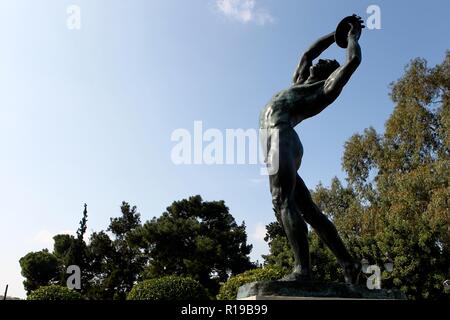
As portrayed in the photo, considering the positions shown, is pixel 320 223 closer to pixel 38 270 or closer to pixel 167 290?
pixel 167 290

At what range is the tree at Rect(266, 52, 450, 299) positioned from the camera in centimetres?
2108

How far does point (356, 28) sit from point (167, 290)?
12.2m

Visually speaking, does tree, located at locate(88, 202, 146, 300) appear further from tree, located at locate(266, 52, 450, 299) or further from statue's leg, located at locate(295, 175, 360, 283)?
statue's leg, located at locate(295, 175, 360, 283)

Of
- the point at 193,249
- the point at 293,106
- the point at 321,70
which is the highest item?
the point at 193,249

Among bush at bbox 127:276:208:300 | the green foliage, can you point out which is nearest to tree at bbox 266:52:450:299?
bush at bbox 127:276:208:300

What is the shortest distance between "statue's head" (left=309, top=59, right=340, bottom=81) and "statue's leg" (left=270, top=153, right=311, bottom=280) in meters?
1.41

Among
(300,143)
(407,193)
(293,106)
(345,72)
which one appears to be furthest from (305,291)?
(407,193)

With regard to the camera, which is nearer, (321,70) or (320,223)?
(320,223)

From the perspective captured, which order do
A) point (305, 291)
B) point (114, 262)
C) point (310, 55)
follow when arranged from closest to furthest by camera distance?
point (305, 291) → point (310, 55) → point (114, 262)

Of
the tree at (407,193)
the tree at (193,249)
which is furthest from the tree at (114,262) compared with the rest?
the tree at (407,193)

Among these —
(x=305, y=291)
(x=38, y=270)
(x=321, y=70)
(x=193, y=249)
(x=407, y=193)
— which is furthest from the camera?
(x=38, y=270)

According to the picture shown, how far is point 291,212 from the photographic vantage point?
17.3 feet
